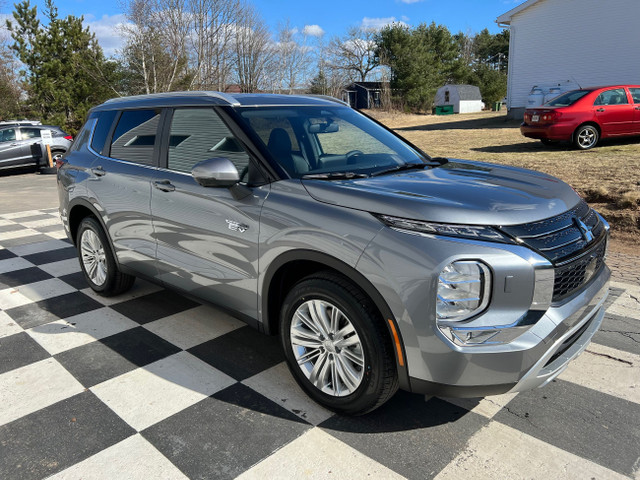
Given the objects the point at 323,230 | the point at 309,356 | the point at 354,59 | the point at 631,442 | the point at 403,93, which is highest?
the point at 354,59

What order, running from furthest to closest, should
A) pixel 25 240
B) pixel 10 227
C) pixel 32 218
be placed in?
pixel 32 218, pixel 10 227, pixel 25 240

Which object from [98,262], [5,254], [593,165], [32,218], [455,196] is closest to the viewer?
[455,196]

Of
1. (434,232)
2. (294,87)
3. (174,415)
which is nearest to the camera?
(434,232)

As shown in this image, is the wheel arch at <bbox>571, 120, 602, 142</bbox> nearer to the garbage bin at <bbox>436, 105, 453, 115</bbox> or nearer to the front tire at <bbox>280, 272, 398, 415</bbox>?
the front tire at <bbox>280, 272, 398, 415</bbox>

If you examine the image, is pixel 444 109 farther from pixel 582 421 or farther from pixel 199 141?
pixel 582 421

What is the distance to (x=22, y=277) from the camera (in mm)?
5418

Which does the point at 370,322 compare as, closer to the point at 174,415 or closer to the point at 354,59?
the point at 174,415

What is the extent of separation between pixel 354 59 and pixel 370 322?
6315cm

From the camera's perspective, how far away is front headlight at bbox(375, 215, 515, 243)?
2271 millimetres

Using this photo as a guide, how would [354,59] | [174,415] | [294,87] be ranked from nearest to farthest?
[174,415] < [294,87] < [354,59]

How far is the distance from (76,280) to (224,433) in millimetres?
3337

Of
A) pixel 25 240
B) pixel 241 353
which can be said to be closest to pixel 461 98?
pixel 25 240

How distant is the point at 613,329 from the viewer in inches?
150

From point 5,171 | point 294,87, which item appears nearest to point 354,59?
point 294,87
